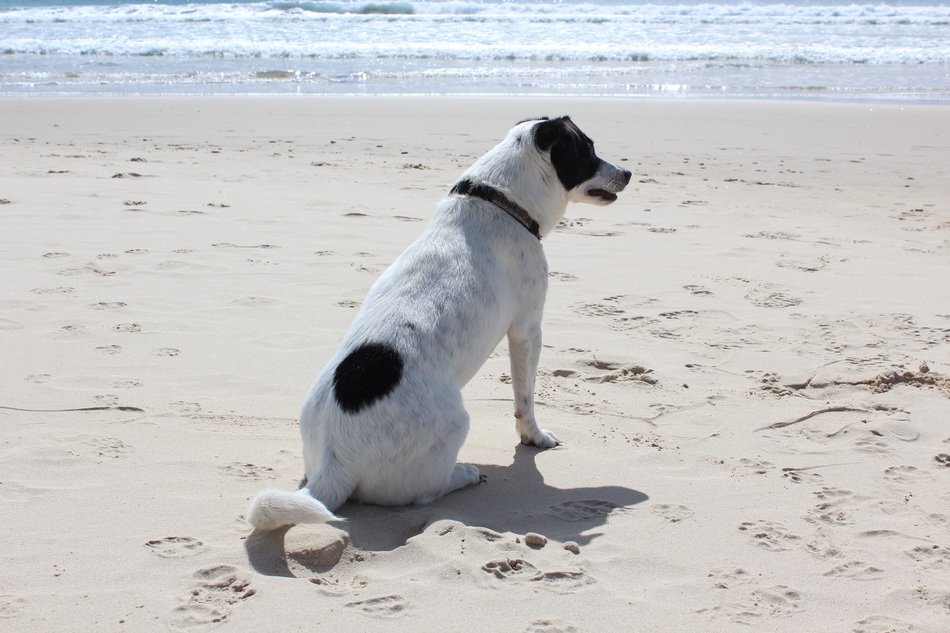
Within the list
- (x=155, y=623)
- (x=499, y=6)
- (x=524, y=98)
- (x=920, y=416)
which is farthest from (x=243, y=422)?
(x=499, y=6)

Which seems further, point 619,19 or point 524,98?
point 619,19

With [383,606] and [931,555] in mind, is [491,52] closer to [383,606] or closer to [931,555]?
[931,555]

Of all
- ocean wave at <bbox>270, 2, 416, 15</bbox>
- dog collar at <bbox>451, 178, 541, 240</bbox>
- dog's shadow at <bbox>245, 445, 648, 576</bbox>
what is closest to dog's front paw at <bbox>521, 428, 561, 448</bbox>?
dog's shadow at <bbox>245, 445, 648, 576</bbox>

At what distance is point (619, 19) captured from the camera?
108 feet

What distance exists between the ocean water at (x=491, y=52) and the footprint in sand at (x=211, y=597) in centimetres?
1593

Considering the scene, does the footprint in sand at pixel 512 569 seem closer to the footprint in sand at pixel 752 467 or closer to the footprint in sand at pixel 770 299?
the footprint in sand at pixel 752 467

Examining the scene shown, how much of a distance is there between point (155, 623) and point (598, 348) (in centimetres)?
302

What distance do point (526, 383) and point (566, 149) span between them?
3.36 feet

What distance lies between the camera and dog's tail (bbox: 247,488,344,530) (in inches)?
119

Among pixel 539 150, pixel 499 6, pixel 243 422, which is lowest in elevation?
pixel 243 422

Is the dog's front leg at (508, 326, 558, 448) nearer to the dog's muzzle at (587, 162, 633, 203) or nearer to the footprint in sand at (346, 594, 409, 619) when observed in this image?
the dog's muzzle at (587, 162, 633, 203)

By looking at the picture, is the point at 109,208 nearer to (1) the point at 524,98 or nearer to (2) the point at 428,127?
(2) the point at 428,127

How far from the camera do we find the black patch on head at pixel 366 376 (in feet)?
10.9

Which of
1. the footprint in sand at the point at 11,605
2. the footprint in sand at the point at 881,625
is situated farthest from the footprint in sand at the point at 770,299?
the footprint in sand at the point at 11,605
